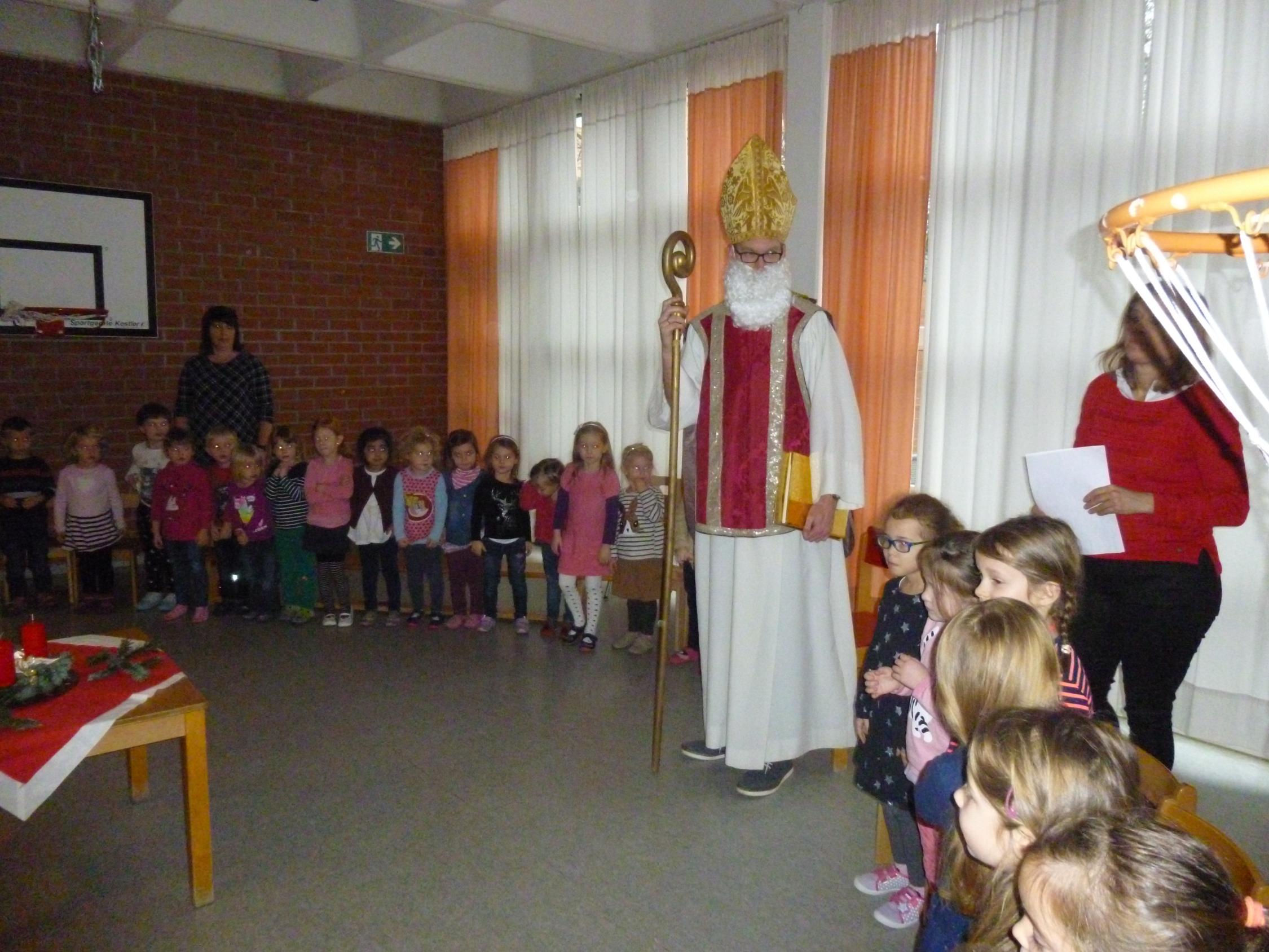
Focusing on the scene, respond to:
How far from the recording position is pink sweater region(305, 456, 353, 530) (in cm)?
495

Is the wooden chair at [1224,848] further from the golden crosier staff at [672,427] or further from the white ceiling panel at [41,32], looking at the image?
the white ceiling panel at [41,32]

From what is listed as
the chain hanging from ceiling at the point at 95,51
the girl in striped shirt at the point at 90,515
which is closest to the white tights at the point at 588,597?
the girl in striped shirt at the point at 90,515

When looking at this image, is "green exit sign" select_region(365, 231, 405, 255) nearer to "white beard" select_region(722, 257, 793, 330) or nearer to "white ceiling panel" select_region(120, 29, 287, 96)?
"white ceiling panel" select_region(120, 29, 287, 96)

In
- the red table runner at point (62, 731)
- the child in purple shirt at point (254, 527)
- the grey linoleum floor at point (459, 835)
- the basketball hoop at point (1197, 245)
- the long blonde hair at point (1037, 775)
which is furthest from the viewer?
the child in purple shirt at point (254, 527)

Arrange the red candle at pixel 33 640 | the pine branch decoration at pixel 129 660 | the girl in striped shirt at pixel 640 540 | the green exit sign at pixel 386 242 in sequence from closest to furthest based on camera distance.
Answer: the pine branch decoration at pixel 129 660 < the red candle at pixel 33 640 < the girl in striped shirt at pixel 640 540 < the green exit sign at pixel 386 242

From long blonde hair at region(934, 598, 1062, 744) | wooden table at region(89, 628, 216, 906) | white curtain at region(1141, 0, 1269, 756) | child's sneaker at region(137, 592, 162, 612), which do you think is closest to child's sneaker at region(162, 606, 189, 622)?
child's sneaker at region(137, 592, 162, 612)

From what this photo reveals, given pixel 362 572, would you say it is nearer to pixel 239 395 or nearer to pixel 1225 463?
pixel 239 395

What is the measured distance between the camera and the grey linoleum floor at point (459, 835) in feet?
7.80

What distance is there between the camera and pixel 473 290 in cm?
677

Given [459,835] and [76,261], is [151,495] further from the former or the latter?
[459,835]

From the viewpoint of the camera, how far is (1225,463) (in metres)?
2.38

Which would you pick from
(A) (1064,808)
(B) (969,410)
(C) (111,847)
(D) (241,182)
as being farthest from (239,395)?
(A) (1064,808)

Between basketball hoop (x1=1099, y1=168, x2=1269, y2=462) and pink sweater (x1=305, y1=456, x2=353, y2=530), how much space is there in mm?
4397

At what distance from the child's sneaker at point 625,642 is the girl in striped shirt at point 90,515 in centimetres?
276
